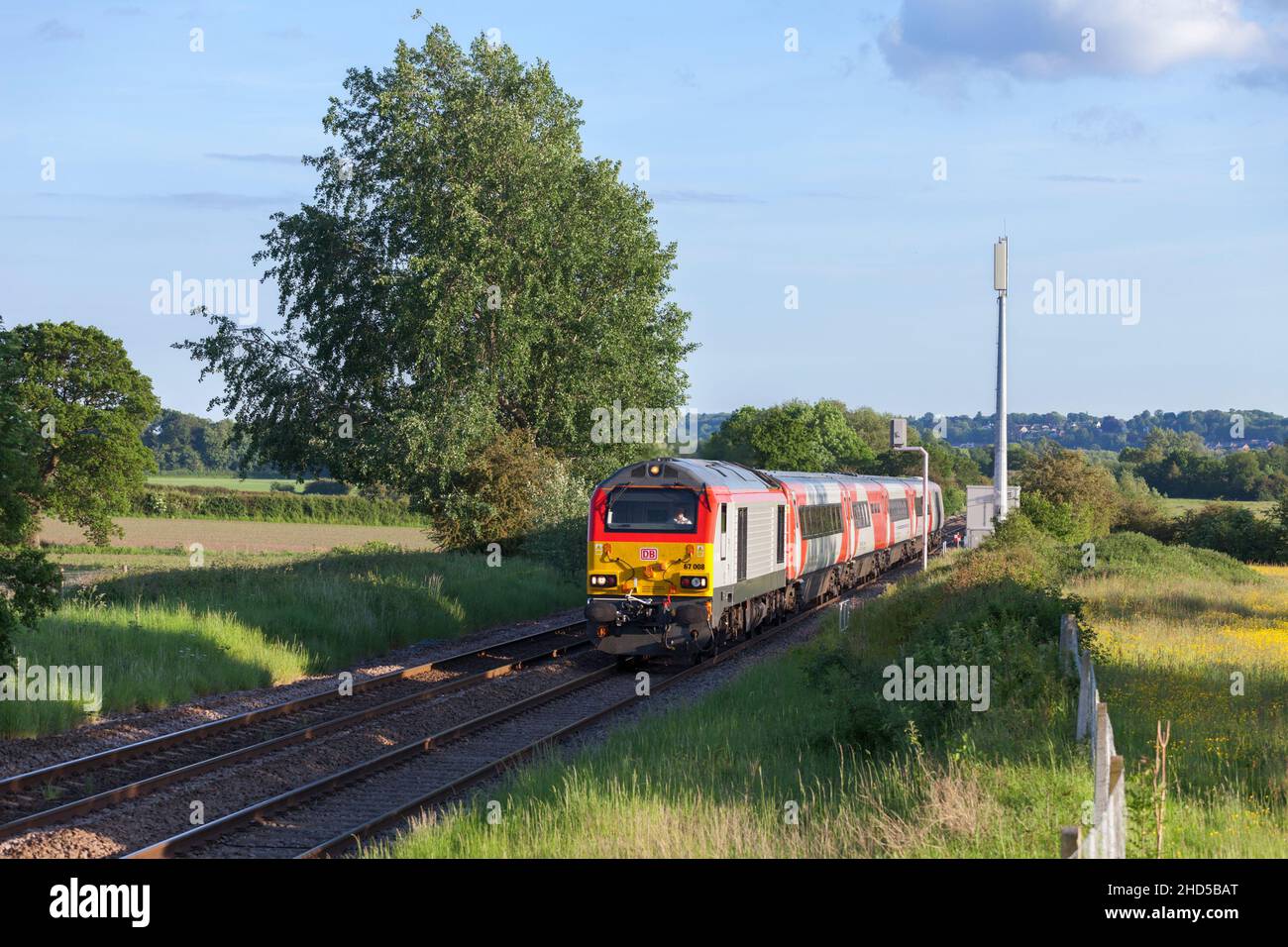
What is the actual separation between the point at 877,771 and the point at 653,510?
960 centimetres

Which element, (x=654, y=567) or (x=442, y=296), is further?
(x=442, y=296)

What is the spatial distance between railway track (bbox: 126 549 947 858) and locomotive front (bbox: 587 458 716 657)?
1.53 meters

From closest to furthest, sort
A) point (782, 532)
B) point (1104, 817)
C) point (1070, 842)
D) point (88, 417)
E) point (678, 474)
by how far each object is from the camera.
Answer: point (1070, 842) → point (1104, 817) → point (678, 474) → point (782, 532) → point (88, 417)

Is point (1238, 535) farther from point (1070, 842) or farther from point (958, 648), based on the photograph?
point (1070, 842)

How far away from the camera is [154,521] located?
79688 millimetres

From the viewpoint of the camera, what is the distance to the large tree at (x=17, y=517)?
12.4m

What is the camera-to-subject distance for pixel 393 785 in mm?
13320

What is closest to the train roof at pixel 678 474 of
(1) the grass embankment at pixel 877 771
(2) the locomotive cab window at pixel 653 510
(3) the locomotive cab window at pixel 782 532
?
(2) the locomotive cab window at pixel 653 510

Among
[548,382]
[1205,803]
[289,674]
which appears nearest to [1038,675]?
[1205,803]

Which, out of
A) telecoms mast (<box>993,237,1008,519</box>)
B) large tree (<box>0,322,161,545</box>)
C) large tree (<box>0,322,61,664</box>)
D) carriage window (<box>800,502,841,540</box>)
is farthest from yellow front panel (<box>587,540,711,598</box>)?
large tree (<box>0,322,161,545</box>)

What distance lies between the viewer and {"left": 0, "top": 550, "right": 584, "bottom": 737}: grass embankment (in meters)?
17.5

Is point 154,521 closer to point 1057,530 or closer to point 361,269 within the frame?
point 361,269

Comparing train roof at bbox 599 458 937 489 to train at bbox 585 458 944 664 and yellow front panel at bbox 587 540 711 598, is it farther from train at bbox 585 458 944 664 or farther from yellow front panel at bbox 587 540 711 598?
yellow front panel at bbox 587 540 711 598

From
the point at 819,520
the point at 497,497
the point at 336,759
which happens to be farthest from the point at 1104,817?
the point at 497,497
